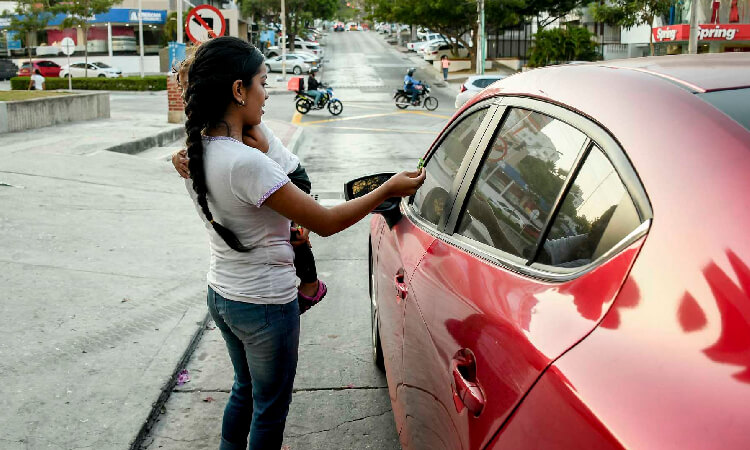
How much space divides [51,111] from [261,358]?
59.7 feet

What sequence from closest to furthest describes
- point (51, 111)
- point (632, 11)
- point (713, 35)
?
point (51, 111), point (713, 35), point (632, 11)

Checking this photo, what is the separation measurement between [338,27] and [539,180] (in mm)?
158110

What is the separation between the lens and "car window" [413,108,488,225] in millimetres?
3098

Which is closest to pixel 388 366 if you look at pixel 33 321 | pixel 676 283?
pixel 676 283

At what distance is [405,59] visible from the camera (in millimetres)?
73938

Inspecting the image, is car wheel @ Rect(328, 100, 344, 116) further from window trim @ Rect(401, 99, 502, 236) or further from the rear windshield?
the rear windshield

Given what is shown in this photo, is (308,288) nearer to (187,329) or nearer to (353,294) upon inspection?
(187,329)

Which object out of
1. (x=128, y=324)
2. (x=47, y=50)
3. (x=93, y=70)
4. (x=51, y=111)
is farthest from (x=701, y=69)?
(x=47, y=50)

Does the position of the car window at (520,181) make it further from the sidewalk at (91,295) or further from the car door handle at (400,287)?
the sidewalk at (91,295)

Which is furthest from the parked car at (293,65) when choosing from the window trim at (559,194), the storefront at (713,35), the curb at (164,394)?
the window trim at (559,194)

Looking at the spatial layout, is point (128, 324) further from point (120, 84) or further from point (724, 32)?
point (120, 84)

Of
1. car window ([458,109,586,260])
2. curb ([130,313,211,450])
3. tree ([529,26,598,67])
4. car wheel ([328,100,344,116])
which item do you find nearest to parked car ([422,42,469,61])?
tree ([529,26,598,67])

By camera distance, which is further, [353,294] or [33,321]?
[353,294]

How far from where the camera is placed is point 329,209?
9.07ft
